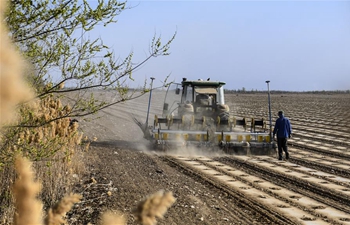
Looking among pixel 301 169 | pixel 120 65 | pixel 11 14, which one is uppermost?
pixel 11 14

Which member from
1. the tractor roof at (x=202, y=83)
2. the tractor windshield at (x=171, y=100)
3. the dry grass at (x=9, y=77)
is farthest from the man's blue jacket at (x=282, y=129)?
the dry grass at (x=9, y=77)

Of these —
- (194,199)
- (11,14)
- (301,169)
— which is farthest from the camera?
(301,169)

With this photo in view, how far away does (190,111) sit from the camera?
637 inches

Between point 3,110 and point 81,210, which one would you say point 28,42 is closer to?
point 81,210

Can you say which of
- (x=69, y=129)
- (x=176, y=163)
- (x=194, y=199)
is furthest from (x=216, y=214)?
(x=176, y=163)

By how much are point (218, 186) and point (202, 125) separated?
241 inches

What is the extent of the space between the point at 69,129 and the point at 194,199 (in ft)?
8.77

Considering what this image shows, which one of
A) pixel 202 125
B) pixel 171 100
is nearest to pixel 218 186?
pixel 202 125

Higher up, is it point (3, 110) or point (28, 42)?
point (28, 42)

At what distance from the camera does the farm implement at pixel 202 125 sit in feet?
49.7

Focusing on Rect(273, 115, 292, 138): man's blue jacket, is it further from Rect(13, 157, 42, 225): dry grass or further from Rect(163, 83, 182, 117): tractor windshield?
Rect(13, 157, 42, 225): dry grass

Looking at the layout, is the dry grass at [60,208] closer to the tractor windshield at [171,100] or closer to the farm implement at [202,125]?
the farm implement at [202,125]

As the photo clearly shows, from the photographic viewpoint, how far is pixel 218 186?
10.1 meters

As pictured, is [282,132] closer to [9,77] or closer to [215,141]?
[215,141]
